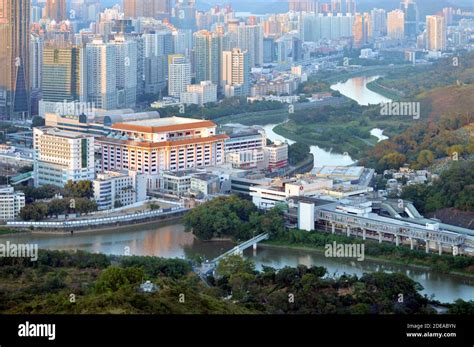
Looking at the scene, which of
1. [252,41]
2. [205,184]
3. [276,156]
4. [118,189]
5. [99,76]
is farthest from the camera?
[252,41]

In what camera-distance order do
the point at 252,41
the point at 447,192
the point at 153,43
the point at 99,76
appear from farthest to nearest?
the point at 252,41 → the point at 153,43 → the point at 99,76 → the point at 447,192

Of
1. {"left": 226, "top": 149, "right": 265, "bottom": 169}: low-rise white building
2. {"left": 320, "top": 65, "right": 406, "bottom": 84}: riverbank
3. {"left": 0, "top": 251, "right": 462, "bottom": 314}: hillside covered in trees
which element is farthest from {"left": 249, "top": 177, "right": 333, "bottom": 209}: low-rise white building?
{"left": 320, "top": 65, "right": 406, "bottom": 84}: riverbank

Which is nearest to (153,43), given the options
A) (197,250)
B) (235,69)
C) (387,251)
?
(235,69)

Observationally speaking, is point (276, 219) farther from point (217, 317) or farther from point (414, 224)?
point (217, 317)

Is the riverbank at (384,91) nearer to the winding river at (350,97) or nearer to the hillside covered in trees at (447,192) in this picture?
the winding river at (350,97)

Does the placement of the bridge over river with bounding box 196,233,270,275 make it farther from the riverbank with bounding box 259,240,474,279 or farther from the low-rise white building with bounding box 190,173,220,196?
the low-rise white building with bounding box 190,173,220,196

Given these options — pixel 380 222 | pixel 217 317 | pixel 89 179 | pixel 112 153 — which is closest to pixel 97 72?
pixel 112 153

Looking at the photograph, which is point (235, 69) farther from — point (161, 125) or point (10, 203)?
point (10, 203)
